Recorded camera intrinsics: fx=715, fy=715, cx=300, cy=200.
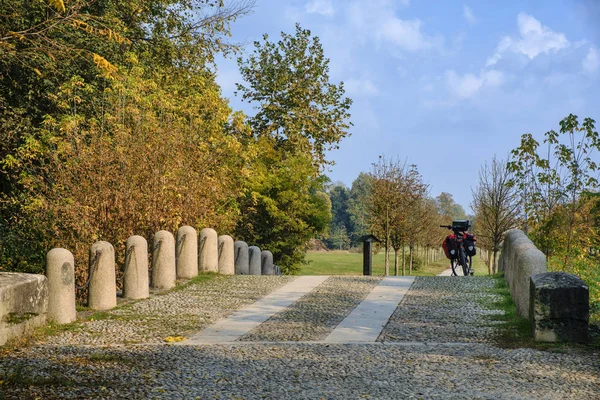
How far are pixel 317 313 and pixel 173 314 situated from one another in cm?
224

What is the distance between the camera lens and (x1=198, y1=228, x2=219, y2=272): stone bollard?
53.4ft

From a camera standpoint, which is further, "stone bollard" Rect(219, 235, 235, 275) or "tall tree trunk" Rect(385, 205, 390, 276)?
"tall tree trunk" Rect(385, 205, 390, 276)

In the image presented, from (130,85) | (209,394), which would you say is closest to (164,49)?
(130,85)

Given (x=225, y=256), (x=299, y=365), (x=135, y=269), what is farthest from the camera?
(x=225, y=256)

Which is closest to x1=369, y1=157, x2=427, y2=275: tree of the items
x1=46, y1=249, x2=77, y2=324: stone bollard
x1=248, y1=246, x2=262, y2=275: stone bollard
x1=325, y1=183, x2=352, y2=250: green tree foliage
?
x1=248, y1=246, x2=262, y2=275: stone bollard

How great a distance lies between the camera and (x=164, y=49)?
75.9 ft

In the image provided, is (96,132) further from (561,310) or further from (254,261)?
(561,310)

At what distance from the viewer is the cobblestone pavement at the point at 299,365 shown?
20.6 feet

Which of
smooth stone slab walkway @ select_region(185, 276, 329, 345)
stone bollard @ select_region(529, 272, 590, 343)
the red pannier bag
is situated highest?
the red pannier bag

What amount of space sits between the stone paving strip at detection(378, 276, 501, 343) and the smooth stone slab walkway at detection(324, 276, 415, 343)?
137 mm

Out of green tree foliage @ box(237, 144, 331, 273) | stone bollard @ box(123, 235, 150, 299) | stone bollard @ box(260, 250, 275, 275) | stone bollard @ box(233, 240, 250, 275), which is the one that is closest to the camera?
stone bollard @ box(123, 235, 150, 299)

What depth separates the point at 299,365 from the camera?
7324mm

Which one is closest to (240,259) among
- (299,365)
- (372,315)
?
(372,315)

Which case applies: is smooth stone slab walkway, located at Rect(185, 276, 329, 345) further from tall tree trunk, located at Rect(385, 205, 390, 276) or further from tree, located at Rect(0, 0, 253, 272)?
tall tree trunk, located at Rect(385, 205, 390, 276)
